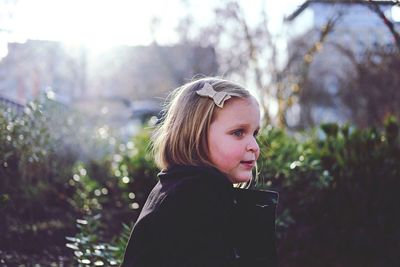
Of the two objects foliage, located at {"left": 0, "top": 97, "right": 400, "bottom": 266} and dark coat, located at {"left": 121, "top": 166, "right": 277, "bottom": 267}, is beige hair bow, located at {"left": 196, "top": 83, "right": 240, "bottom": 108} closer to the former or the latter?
dark coat, located at {"left": 121, "top": 166, "right": 277, "bottom": 267}

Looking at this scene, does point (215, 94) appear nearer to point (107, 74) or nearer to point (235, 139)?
point (235, 139)

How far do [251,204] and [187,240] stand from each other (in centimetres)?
39

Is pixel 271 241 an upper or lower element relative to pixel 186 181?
lower

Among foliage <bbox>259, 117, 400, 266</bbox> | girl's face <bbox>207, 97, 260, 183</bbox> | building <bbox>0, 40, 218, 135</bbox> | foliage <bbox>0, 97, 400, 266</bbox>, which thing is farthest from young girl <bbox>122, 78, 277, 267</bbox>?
building <bbox>0, 40, 218, 135</bbox>

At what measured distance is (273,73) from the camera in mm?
17375

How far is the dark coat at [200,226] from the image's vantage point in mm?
1834

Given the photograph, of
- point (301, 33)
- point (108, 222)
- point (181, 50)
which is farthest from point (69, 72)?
point (108, 222)

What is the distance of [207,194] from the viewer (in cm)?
192

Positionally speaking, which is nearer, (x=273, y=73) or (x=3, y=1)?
(x=3, y=1)

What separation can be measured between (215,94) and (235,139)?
7.8 inches

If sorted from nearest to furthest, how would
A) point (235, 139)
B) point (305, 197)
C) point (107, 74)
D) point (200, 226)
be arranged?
point (200, 226) → point (235, 139) → point (305, 197) → point (107, 74)

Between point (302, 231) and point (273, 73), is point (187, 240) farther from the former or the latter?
point (273, 73)

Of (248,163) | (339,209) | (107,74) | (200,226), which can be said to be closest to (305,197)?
(339,209)

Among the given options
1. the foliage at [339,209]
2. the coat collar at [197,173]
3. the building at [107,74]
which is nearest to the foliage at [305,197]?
the foliage at [339,209]
